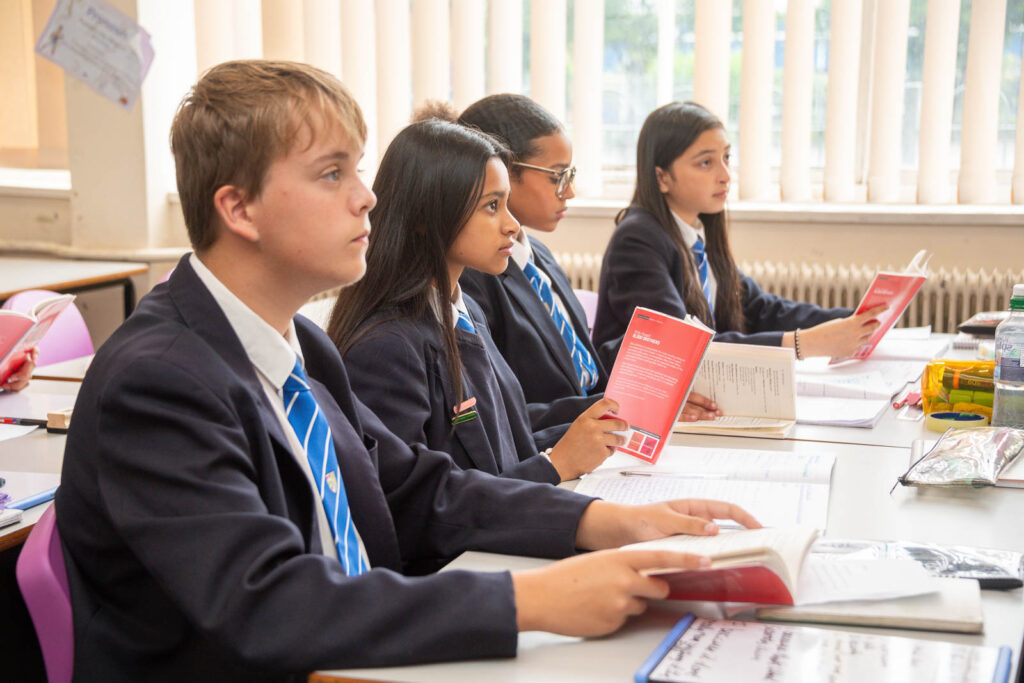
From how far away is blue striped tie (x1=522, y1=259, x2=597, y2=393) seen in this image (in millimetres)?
2207

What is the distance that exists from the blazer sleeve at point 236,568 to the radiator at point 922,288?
116 inches

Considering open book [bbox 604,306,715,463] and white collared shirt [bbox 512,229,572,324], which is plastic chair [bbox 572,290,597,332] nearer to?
white collared shirt [bbox 512,229,572,324]

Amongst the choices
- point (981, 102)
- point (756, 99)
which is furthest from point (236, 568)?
point (981, 102)

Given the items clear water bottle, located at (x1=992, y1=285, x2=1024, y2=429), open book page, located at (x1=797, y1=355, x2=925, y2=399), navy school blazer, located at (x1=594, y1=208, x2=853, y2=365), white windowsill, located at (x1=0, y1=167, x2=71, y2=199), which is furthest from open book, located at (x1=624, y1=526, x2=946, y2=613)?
white windowsill, located at (x1=0, y1=167, x2=71, y2=199)

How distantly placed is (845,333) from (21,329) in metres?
1.69

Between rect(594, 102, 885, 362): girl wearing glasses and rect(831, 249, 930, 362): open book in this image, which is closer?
rect(831, 249, 930, 362): open book

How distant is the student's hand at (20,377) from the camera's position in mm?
2139

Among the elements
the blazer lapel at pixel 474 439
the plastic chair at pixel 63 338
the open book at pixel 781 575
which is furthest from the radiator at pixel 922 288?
the open book at pixel 781 575

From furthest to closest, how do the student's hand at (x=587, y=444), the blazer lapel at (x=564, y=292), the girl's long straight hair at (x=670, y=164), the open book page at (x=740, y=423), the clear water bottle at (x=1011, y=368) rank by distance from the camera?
the girl's long straight hair at (x=670, y=164) < the blazer lapel at (x=564, y=292) < the open book page at (x=740, y=423) < the clear water bottle at (x=1011, y=368) < the student's hand at (x=587, y=444)

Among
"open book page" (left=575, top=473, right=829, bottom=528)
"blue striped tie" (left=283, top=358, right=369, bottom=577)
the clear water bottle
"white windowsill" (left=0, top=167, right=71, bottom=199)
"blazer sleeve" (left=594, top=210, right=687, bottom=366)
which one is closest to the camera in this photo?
"blue striped tie" (left=283, top=358, right=369, bottom=577)

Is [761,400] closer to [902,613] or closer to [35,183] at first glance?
[902,613]

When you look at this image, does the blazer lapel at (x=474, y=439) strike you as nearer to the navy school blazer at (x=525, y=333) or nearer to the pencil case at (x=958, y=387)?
the navy school blazer at (x=525, y=333)

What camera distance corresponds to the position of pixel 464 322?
5.41 feet

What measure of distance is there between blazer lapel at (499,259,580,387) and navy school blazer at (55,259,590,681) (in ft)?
3.62
